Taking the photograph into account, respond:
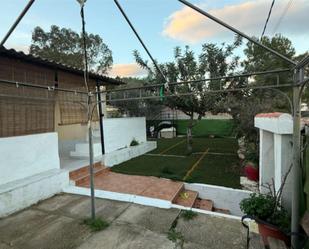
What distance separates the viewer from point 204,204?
5.38m

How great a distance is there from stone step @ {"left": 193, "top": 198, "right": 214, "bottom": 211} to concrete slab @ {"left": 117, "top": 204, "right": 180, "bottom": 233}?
0.92 m

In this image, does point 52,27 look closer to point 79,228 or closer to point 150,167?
point 150,167

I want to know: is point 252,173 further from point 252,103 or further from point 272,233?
point 252,103

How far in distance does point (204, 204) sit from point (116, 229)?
237cm

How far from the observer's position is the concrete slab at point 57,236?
11.3 ft

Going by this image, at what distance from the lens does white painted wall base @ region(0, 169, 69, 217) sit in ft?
14.7

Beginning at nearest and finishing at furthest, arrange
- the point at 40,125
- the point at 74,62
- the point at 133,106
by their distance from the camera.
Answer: the point at 40,125 < the point at 133,106 < the point at 74,62

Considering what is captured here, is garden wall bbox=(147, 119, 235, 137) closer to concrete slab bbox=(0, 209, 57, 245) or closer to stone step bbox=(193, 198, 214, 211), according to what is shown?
stone step bbox=(193, 198, 214, 211)

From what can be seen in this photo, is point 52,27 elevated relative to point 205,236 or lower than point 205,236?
elevated

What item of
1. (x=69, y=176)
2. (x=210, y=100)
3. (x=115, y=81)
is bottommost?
(x=69, y=176)

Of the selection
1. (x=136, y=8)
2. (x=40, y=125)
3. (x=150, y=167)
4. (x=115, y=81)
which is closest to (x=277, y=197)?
(x=136, y=8)

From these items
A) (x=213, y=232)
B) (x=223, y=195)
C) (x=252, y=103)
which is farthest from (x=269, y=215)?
(x=252, y=103)

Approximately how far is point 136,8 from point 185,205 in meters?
3.98

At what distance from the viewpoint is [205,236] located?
143 inches
